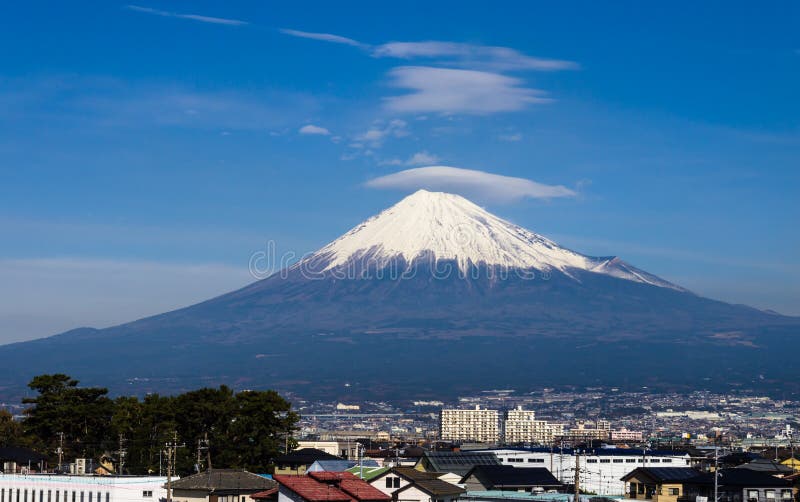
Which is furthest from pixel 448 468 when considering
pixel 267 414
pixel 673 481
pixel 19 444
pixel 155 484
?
pixel 19 444

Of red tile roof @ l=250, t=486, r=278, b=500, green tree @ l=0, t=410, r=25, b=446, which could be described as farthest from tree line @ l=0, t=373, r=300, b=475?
red tile roof @ l=250, t=486, r=278, b=500

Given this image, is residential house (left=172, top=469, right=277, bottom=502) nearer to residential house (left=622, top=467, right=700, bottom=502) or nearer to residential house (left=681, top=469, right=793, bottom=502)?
residential house (left=622, top=467, right=700, bottom=502)

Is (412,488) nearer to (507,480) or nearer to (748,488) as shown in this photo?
(507,480)

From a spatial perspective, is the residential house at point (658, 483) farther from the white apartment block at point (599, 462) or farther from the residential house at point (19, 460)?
the residential house at point (19, 460)

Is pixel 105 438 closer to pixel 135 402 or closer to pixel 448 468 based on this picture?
pixel 135 402

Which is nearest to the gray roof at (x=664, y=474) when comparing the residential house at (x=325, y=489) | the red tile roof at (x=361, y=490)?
the red tile roof at (x=361, y=490)
